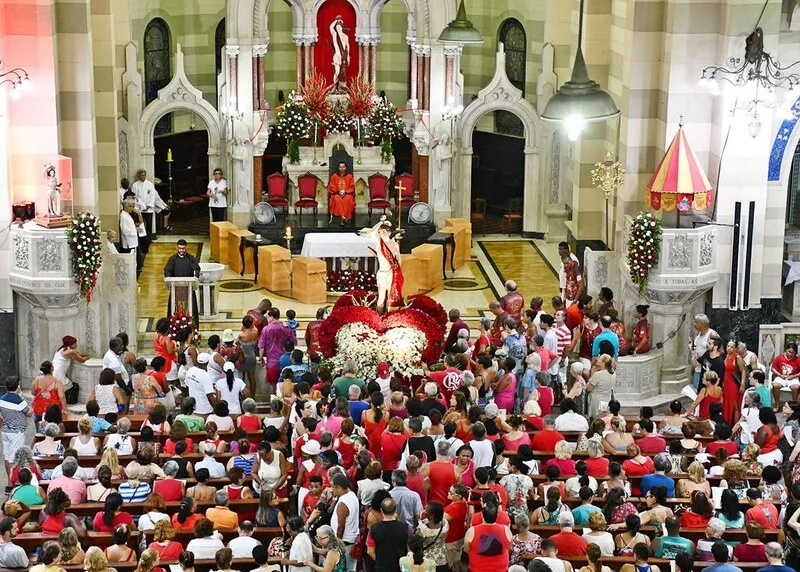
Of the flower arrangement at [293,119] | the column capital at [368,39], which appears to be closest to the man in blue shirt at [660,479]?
the flower arrangement at [293,119]

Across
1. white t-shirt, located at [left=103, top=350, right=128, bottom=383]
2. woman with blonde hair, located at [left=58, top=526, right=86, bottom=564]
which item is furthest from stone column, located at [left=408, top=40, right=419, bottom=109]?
woman with blonde hair, located at [left=58, top=526, right=86, bottom=564]

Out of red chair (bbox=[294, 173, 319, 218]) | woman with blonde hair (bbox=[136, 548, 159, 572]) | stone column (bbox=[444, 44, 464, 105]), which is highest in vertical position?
stone column (bbox=[444, 44, 464, 105])

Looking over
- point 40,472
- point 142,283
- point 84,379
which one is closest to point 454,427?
point 40,472

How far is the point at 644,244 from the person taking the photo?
21094 millimetres

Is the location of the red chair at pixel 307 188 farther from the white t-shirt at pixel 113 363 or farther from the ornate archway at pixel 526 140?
the white t-shirt at pixel 113 363

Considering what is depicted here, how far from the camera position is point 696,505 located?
1470cm

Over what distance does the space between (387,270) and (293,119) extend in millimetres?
8320

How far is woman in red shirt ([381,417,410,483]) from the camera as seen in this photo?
52.5 feet

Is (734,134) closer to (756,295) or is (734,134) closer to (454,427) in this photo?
(756,295)

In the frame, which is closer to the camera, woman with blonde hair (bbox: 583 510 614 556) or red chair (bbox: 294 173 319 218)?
woman with blonde hair (bbox: 583 510 614 556)

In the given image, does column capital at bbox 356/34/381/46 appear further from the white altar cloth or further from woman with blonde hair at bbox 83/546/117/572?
woman with blonde hair at bbox 83/546/117/572

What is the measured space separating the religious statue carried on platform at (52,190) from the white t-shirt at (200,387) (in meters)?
3.62

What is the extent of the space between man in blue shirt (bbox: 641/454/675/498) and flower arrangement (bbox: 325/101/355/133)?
46.7 feet

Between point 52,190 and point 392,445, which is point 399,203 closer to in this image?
point 52,190
